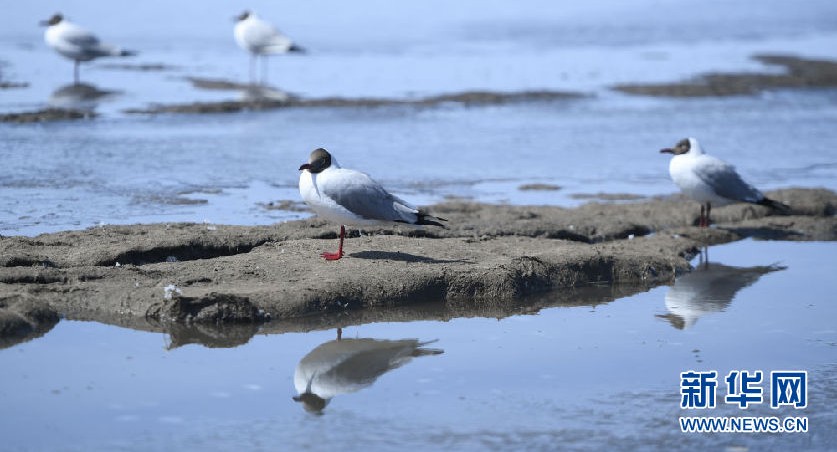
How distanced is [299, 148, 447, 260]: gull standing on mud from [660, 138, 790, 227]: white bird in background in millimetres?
3301

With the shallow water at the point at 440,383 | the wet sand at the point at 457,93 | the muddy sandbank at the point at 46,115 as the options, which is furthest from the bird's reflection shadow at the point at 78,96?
the shallow water at the point at 440,383

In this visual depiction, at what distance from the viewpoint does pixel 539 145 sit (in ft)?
48.9

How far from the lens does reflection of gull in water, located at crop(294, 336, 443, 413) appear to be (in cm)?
606

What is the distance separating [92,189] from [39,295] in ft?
12.8

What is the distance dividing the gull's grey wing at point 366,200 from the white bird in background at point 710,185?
3307 mm

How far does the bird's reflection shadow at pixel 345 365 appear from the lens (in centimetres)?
605

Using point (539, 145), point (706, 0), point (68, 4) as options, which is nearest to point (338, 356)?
point (539, 145)

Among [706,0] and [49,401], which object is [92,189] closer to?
[49,401]

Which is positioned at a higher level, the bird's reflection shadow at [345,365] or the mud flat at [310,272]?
the mud flat at [310,272]

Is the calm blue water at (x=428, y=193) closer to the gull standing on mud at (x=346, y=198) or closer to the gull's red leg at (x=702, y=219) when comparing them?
the gull's red leg at (x=702, y=219)

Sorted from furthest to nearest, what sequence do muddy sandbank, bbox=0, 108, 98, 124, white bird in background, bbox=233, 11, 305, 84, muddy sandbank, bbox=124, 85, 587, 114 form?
white bird in background, bbox=233, 11, 305, 84
muddy sandbank, bbox=124, 85, 587, 114
muddy sandbank, bbox=0, 108, 98, 124

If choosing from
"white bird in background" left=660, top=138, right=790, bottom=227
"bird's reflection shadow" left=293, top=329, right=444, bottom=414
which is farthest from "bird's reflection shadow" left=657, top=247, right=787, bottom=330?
"bird's reflection shadow" left=293, top=329, right=444, bottom=414

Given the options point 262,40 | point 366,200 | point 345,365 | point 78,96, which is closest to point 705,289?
point 366,200

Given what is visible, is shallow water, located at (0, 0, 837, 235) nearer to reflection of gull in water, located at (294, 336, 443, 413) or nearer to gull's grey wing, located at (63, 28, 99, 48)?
gull's grey wing, located at (63, 28, 99, 48)
